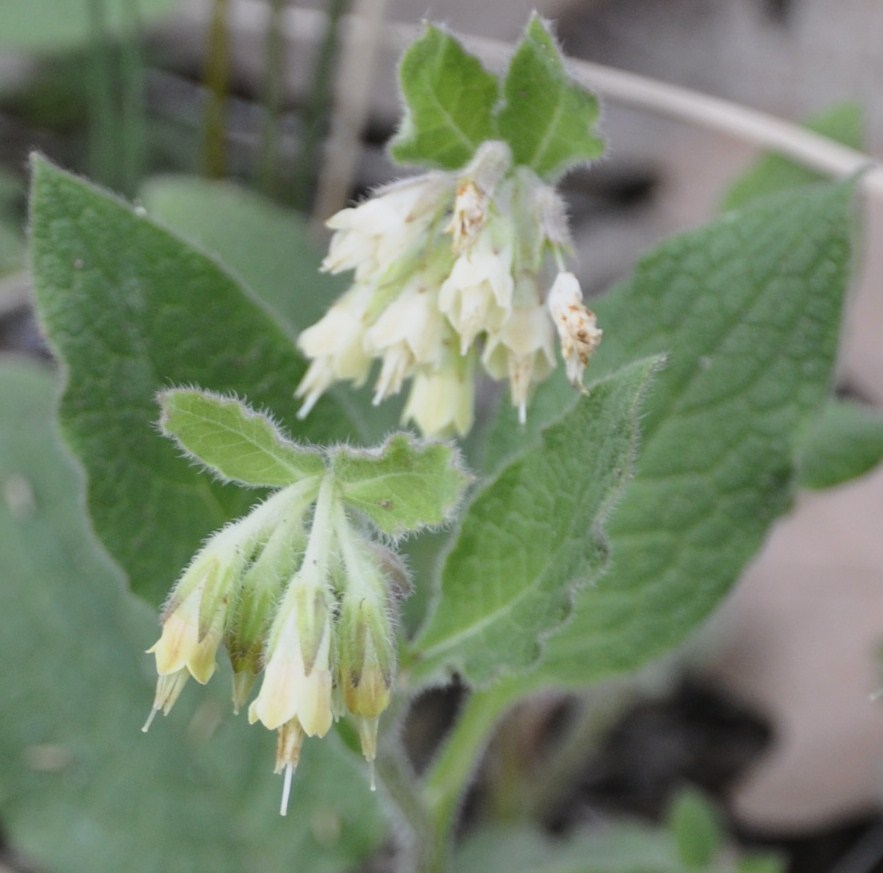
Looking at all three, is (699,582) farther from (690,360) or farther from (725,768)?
(725,768)

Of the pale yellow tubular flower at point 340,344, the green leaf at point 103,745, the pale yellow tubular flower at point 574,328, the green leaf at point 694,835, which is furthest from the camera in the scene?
the green leaf at point 694,835

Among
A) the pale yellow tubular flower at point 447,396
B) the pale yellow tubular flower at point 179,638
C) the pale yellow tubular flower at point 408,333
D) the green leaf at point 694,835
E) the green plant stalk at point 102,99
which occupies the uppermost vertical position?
the pale yellow tubular flower at point 408,333

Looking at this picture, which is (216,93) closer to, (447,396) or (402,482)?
(447,396)

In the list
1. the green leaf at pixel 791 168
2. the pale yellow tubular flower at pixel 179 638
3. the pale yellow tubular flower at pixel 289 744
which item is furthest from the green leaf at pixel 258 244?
the pale yellow tubular flower at pixel 289 744

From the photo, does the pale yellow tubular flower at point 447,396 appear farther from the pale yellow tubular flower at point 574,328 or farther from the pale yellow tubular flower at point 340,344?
the pale yellow tubular flower at point 574,328

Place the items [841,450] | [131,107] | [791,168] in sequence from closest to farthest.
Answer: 1. [841,450]
2. [791,168]
3. [131,107]

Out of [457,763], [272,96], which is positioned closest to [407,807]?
[457,763]

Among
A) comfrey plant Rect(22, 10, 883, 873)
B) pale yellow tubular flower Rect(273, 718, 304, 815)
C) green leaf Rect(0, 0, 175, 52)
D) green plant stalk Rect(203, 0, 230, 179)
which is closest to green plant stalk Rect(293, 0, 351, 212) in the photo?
green plant stalk Rect(203, 0, 230, 179)

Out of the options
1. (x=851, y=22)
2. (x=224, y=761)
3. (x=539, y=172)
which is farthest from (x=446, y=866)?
(x=851, y=22)
